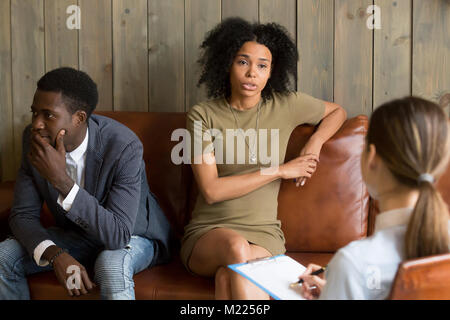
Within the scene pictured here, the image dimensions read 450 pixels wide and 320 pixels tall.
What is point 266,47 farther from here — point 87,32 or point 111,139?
point 87,32

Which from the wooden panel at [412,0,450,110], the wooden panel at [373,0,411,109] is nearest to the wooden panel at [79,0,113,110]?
the wooden panel at [373,0,411,109]

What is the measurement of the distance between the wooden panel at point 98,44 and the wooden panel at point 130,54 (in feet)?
0.10

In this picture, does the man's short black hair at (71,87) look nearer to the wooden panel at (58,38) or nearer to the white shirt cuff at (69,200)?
the white shirt cuff at (69,200)

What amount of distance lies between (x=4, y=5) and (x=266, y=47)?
1.33 meters

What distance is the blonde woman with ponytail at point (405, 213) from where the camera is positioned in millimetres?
842

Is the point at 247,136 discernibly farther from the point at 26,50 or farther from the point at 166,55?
the point at 26,50

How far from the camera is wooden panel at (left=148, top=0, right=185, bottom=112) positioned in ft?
7.09

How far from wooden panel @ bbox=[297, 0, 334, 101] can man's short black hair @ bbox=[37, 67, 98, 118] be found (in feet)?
3.11

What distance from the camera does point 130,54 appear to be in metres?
2.22

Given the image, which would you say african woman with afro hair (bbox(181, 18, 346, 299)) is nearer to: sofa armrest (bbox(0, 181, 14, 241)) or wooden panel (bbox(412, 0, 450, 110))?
wooden panel (bbox(412, 0, 450, 110))

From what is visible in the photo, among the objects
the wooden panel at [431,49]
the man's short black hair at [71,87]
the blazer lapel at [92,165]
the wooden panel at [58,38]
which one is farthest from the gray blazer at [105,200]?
the wooden panel at [431,49]

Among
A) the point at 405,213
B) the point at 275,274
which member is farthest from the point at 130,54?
the point at 405,213

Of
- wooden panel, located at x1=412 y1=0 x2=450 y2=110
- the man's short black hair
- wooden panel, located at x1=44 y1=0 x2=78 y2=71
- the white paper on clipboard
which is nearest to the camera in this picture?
the white paper on clipboard

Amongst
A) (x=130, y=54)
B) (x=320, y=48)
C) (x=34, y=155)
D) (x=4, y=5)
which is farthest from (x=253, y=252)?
(x=4, y=5)
